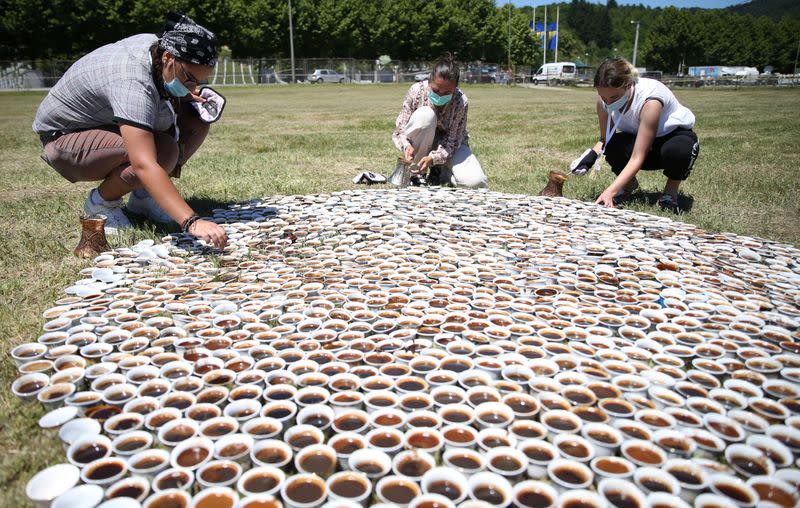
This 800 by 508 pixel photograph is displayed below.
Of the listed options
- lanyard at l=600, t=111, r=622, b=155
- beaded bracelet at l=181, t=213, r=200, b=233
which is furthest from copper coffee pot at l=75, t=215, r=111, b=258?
lanyard at l=600, t=111, r=622, b=155

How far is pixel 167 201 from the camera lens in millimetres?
3352

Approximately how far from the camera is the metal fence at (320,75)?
38.0 metres

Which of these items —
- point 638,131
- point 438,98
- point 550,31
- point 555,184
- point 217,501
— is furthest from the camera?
point 550,31

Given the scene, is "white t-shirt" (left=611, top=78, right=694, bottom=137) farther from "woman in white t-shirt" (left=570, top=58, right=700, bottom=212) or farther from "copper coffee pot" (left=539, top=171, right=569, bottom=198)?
"copper coffee pot" (left=539, top=171, right=569, bottom=198)

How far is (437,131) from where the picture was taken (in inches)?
245

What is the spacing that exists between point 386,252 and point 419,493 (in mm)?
2433

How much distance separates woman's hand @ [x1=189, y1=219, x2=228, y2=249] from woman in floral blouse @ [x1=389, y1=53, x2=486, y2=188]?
3033 millimetres

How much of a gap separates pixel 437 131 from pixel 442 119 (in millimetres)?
192

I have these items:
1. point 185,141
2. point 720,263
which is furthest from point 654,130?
point 185,141

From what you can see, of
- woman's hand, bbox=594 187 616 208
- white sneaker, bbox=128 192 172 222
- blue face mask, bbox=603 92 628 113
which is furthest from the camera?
woman's hand, bbox=594 187 616 208

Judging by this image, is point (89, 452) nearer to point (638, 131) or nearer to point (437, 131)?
point (638, 131)

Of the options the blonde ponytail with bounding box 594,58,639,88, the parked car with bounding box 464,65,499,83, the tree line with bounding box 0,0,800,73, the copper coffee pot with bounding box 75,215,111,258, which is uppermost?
the tree line with bounding box 0,0,800,73

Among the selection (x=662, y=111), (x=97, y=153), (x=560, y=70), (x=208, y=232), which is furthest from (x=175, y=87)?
(x=560, y=70)

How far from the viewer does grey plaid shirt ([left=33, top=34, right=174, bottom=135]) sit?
3.38 m
